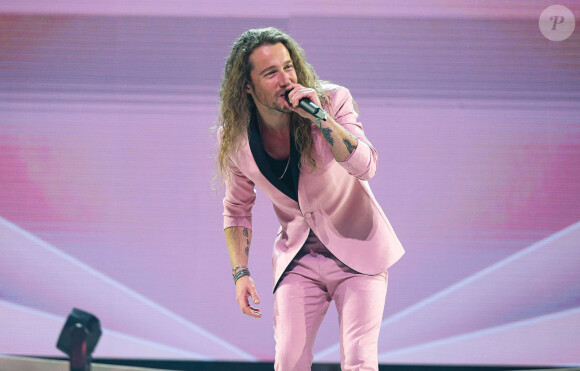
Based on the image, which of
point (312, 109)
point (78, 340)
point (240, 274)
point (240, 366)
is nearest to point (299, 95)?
point (312, 109)

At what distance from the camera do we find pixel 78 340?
2.85 meters

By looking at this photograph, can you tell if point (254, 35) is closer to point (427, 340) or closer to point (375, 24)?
point (375, 24)

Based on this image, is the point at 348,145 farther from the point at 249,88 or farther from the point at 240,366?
the point at 240,366

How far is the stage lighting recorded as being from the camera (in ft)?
9.34

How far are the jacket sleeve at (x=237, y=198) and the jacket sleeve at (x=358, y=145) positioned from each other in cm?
43

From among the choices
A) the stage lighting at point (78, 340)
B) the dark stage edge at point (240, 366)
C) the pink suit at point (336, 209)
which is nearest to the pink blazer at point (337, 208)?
the pink suit at point (336, 209)

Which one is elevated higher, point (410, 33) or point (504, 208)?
point (410, 33)

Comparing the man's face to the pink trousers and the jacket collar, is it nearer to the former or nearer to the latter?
the jacket collar

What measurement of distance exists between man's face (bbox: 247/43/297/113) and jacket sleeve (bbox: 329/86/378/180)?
0.17m

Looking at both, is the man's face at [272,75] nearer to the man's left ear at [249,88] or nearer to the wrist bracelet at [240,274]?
the man's left ear at [249,88]

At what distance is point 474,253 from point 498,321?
1.23 ft

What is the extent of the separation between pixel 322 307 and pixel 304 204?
39 centimetres

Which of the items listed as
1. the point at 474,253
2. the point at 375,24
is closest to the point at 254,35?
the point at 375,24

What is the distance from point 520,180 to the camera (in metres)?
3.27
